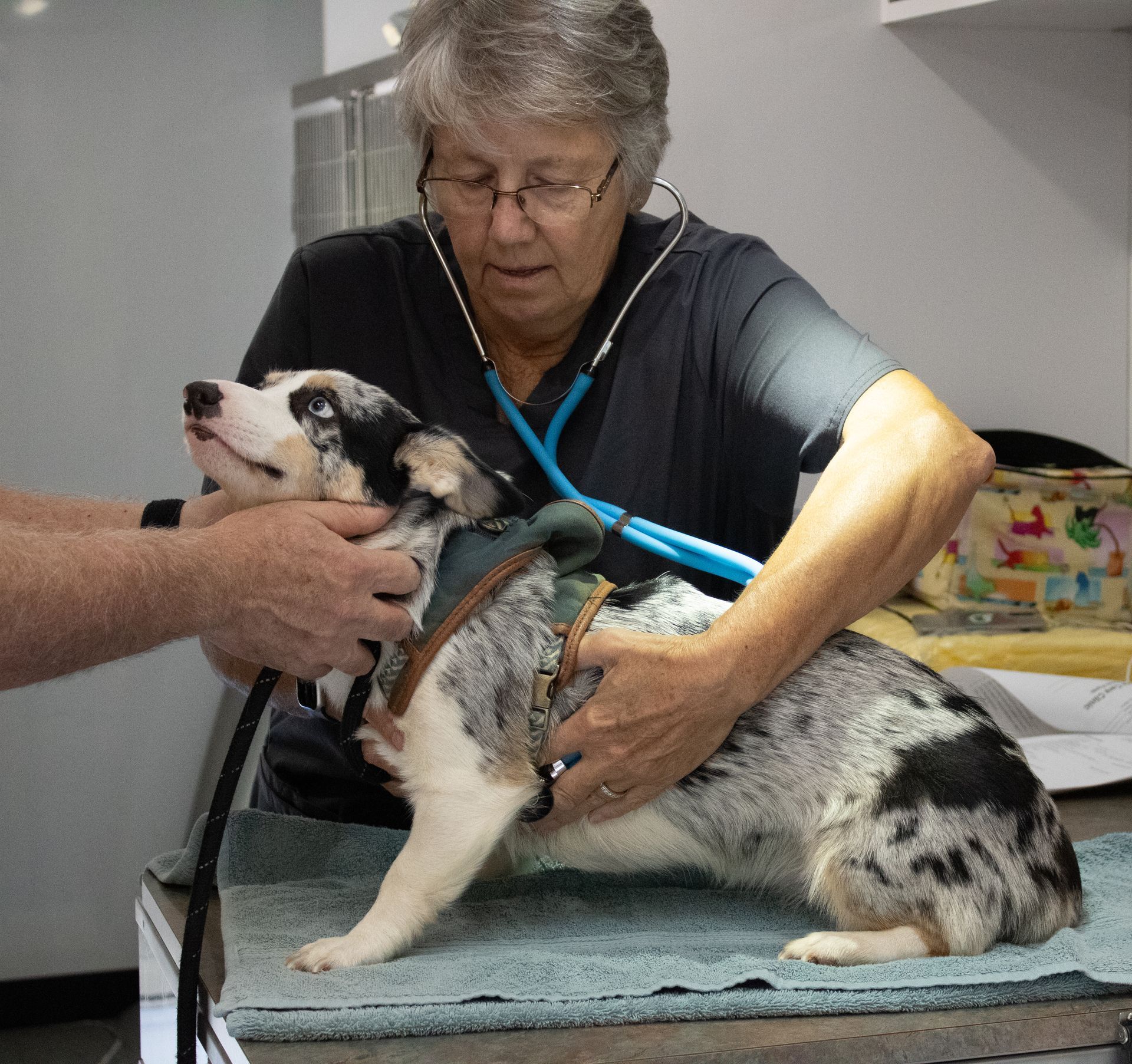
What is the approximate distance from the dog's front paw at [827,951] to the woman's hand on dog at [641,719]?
196 mm

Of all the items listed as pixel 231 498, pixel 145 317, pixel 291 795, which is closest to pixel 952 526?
pixel 231 498

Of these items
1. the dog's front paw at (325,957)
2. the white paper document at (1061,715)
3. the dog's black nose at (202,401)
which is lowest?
the white paper document at (1061,715)

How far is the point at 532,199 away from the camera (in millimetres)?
1337

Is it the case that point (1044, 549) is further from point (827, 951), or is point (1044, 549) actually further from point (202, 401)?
point (202, 401)

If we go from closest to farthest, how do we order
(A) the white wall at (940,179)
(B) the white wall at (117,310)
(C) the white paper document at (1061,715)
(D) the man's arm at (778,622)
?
(D) the man's arm at (778,622) → (C) the white paper document at (1061,715) → (B) the white wall at (117,310) → (A) the white wall at (940,179)

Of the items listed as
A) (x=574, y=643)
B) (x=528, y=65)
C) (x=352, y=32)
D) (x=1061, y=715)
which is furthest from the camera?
(x=352, y=32)

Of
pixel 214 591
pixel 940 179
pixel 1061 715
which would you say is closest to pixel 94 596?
pixel 214 591

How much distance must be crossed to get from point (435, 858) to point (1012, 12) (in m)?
2.36

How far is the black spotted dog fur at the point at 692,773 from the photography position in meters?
1.07

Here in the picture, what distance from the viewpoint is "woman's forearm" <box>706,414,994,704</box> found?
1129 millimetres

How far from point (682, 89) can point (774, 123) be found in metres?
0.23

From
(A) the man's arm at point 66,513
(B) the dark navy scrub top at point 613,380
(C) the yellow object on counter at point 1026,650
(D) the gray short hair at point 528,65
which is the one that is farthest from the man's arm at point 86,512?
(C) the yellow object on counter at point 1026,650

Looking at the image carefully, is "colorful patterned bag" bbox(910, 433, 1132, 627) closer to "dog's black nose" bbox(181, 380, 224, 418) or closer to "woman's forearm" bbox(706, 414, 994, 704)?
"woman's forearm" bbox(706, 414, 994, 704)

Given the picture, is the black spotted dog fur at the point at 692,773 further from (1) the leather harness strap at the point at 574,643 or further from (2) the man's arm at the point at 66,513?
(2) the man's arm at the point at 66,513
